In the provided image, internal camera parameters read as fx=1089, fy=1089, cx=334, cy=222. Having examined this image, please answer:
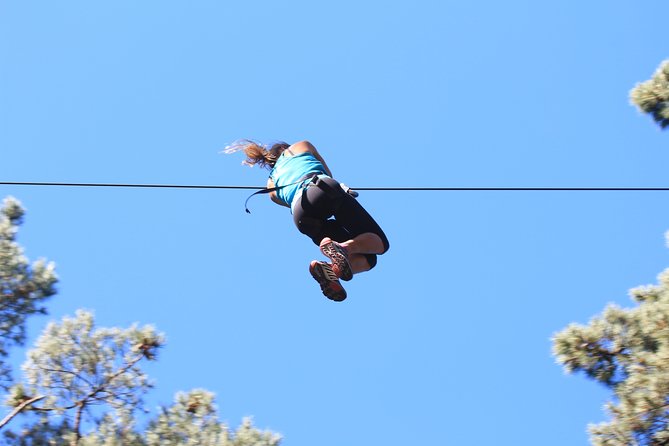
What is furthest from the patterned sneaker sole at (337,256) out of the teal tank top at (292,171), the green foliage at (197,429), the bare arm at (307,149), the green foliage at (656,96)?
the green foliage at (656,96)

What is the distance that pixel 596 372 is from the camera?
715 cm

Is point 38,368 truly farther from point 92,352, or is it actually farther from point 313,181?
point 313,181

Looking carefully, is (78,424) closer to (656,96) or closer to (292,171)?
(292,171)

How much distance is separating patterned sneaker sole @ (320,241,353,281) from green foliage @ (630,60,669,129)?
2914 millimetres

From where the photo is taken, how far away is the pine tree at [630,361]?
646 centimetres

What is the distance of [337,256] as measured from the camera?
5465mm

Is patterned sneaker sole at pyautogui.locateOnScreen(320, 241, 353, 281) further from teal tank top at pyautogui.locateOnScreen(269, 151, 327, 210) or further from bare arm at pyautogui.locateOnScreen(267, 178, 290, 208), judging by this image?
bare arm at pyautogui.locateOnScreen(267, 178, 290, 208)

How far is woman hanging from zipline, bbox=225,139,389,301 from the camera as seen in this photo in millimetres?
5488

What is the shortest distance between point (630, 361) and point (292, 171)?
275 centimetres

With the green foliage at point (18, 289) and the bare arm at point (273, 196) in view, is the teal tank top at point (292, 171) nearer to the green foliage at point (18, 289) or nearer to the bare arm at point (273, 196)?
the bare arm at point (273, 196)

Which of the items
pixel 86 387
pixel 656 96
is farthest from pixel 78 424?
pixel 656 96

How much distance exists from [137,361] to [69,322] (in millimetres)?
585

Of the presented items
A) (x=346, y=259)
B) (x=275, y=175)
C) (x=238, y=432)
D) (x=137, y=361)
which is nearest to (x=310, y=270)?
(x=346, y=259)

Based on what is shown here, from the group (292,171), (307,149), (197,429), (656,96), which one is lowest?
(197,429)
